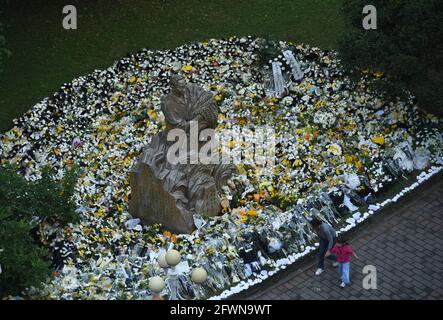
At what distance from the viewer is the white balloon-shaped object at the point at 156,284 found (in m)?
14.3

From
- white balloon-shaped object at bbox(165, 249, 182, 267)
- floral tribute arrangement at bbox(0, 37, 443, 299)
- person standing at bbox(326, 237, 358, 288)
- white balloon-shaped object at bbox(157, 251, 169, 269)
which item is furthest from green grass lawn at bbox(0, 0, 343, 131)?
person standing at bbox(326, 237, 358, 288)

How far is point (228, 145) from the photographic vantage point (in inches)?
701

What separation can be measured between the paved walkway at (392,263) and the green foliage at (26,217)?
3.42 metres

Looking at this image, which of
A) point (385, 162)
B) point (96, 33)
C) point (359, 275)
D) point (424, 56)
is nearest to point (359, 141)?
point (385, 162)

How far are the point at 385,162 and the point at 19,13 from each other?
1118cm

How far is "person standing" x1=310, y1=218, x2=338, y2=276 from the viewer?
14891mm

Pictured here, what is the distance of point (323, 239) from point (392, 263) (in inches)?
54.1

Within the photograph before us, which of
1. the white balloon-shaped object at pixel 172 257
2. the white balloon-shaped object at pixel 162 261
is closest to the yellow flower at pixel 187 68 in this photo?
the white balloon-shaped object at pixel 162 261

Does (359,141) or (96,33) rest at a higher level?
(96,33)

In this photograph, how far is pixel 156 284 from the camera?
46.9 ft

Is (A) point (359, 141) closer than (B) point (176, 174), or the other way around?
(B) point (176, 174)

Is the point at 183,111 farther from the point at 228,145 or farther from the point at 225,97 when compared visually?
the point at 225,97

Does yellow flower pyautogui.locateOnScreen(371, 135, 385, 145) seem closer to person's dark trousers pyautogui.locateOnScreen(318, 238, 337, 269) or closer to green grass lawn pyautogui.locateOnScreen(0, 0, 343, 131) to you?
person's dark trousers pyautogui.locateOnScreen(318, 238, 337, 269)

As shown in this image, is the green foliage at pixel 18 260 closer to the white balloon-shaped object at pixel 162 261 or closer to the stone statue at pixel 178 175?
the white balloon-shaped object at pixel 162 261
